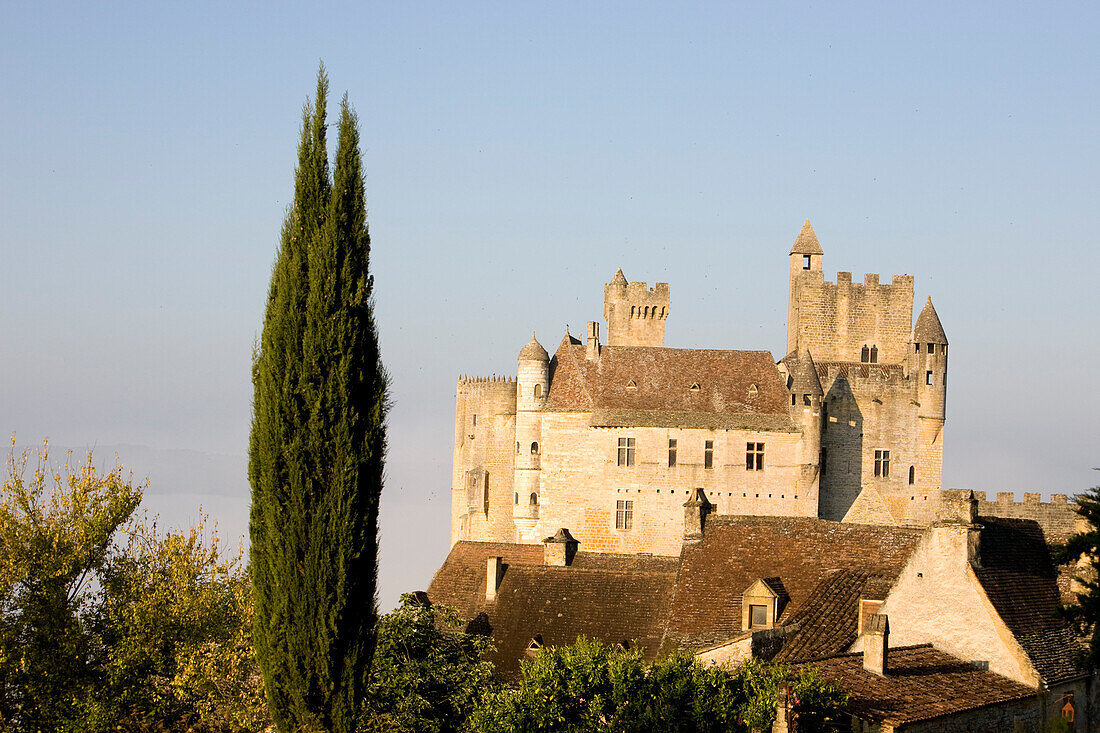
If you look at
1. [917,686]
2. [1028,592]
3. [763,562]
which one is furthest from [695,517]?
[917,686]

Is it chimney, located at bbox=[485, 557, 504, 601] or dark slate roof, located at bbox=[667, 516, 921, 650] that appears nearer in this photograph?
dark slate roof, located at bbox=[667, 516, 921, 650]

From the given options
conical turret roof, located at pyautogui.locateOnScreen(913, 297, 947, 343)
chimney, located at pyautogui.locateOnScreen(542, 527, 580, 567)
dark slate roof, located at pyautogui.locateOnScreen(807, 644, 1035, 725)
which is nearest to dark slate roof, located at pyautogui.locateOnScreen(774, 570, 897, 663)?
dark slate roof, located at pyautogui.locateOnScreen(807, 644, 1035, 725)

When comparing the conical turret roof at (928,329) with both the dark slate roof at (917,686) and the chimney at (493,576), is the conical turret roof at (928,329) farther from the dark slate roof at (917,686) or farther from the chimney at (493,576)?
the dark slate roof at (917,686)

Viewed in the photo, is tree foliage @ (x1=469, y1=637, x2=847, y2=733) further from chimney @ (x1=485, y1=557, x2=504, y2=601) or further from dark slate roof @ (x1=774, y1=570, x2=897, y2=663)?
chimney @ (x1=485, y1=557, x2=504, y2=601)

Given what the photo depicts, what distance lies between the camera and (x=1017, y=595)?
25.0m

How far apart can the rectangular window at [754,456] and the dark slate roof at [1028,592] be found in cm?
2923

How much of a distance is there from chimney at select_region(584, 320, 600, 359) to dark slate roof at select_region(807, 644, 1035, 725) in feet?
118

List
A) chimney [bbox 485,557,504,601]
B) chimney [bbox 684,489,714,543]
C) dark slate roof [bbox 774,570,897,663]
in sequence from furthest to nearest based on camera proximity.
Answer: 1. chimney [bbox 485,557,504,601]
2. chimney [bbox 684,489,714,543]
3. dark slate roof [bbox 774,570,897,663]

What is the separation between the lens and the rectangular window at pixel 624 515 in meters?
56.6

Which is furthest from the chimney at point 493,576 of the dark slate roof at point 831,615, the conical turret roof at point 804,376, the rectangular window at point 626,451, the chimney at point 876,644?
the conical turret roof at point 804,376

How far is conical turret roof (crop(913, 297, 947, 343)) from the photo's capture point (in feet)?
200

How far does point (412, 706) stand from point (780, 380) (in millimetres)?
36145

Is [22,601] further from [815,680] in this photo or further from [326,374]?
[815,680]

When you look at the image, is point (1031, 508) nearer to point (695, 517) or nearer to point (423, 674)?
point (695, 517)
